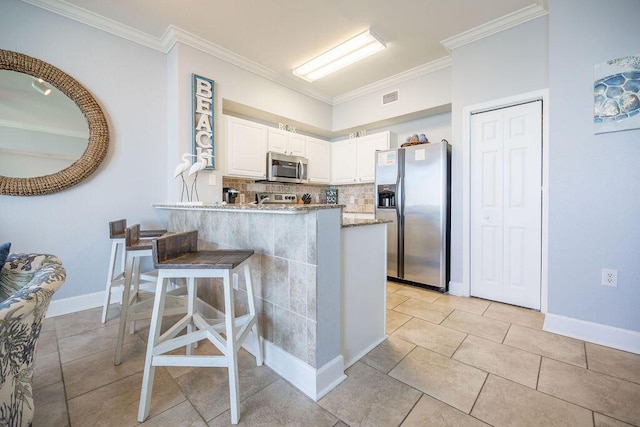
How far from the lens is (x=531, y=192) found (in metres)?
2.50

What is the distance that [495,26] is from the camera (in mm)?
2598

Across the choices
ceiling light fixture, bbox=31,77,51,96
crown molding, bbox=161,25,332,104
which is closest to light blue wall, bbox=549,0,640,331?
crown molding, bbox=161,25,332,104

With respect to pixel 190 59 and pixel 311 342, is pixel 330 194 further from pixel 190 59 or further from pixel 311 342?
pixel 311 342

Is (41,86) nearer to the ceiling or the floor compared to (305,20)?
nearer to the floor

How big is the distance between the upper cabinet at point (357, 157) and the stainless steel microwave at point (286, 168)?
0.62m

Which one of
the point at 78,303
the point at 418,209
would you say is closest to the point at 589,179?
the point at 418,209

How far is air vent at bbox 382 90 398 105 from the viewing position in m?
3.75

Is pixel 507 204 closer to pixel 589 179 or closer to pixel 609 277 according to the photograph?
pixel 589 179

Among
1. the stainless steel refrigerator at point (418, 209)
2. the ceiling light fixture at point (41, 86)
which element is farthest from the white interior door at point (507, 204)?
the ceiling light fixture at point (41, 86)

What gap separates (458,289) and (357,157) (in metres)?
2.40

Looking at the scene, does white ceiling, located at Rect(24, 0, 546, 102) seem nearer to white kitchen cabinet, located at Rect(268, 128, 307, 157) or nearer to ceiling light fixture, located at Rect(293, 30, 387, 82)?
ceiling light fixture, located at Rect(293, 30, 387, 82)

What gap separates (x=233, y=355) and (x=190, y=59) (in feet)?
9.86

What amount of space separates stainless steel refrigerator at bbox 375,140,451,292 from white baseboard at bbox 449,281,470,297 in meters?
Result: 0.07

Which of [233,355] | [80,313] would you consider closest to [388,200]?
[233,355]
